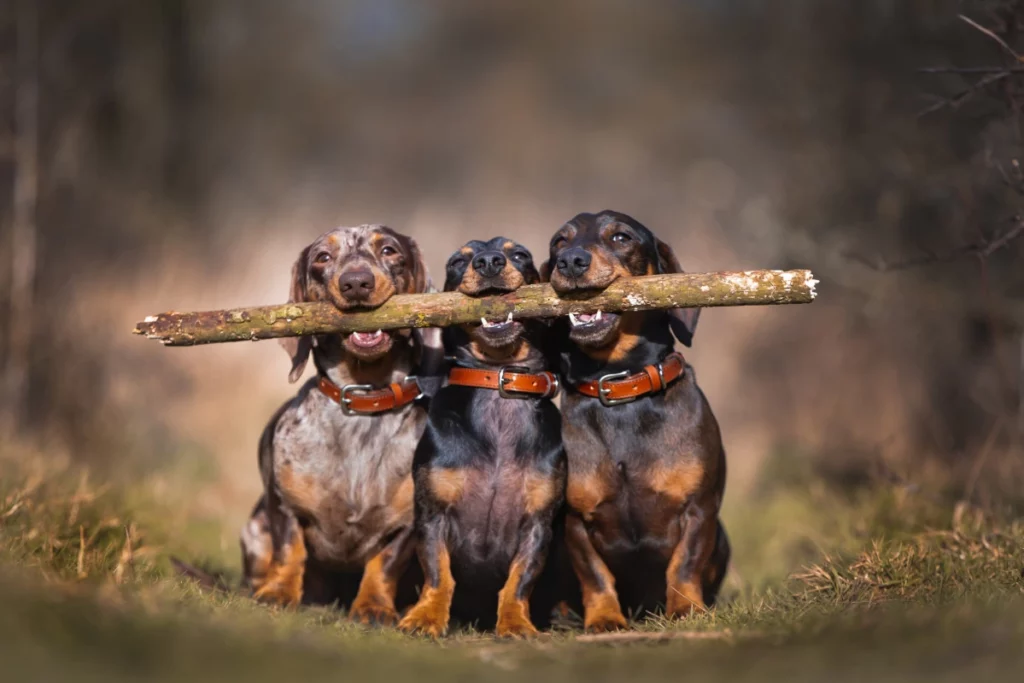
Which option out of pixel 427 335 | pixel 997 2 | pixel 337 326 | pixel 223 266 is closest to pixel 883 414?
pixel 997 2

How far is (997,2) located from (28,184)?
23.1 feet

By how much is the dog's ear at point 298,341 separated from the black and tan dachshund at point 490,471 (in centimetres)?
92

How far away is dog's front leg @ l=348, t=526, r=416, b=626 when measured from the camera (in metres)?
4.88

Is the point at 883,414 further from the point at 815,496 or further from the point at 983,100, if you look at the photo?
the point at 983,100

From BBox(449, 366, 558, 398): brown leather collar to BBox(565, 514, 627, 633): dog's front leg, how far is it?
57cm

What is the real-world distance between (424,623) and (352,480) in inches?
36.3

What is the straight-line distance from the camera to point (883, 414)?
9.19m

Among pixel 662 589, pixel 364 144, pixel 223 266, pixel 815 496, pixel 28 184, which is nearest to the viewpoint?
pixel 662 589

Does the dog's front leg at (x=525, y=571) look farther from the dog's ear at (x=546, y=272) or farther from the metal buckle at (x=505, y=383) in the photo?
the dog's ear at (x=546, y=272)

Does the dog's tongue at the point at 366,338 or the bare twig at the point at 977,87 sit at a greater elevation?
the bare twig at the point at 977,87

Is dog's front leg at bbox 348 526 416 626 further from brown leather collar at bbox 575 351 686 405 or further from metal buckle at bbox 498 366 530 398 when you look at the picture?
brown leather collar at bbox 575 351 686 405

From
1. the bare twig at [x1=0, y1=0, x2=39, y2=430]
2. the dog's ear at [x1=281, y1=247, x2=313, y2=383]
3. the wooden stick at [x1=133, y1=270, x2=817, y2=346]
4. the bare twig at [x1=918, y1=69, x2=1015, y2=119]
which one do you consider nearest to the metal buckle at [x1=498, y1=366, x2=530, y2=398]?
the wooden stick at [x1=133, y1=270, x2=817, y2=346]

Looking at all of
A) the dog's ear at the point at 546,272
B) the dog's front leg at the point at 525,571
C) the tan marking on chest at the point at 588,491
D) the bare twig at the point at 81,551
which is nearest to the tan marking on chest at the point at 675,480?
the tan marking on chest at the point at 588,491

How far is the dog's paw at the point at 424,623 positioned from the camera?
440 centimetres
